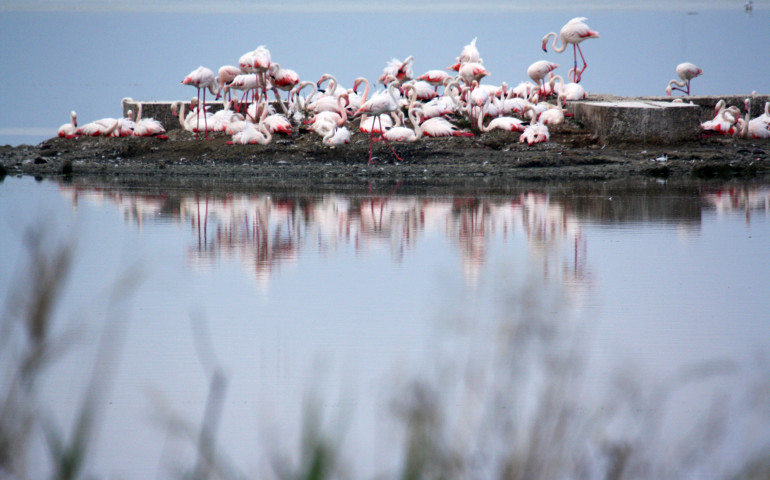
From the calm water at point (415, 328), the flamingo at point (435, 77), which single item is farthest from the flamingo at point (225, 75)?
the calm water at point (415, 328)

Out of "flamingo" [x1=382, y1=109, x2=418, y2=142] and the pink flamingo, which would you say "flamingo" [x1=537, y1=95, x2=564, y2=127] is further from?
the pink flamingo

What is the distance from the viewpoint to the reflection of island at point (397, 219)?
5.75 m

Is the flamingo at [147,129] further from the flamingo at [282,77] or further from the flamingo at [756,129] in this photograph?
the flamingo at [756,129]

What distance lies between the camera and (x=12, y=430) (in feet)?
5.52

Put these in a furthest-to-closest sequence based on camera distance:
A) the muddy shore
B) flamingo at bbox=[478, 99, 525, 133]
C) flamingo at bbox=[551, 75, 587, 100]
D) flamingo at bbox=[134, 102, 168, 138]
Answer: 1. flamingo at bbox=[551, 75, 587, 100]
2. flamingo at bbox=[134, 102, 168, 138]
3. flamingo at bbox=[478, 99, 525, 133]
4. the muddy shore

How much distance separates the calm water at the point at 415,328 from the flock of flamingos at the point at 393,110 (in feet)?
18.9

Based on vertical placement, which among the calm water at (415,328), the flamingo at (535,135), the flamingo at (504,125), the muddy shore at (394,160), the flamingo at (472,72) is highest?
the flamingo at (472,72)

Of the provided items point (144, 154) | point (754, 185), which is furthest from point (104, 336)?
point (144, 154)

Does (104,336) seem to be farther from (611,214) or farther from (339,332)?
(611,214)

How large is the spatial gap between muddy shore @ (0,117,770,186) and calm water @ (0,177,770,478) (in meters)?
3.28

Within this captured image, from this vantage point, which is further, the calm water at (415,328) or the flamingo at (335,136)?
the flamingo at (335,136)

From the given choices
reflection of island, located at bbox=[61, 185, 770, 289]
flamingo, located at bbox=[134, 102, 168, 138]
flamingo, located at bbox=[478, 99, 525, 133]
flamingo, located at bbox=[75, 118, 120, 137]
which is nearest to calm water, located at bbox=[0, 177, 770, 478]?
reflection of island, located at bbox=[61, 185, 770, 289]

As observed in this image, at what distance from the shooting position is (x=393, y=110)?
529 inches

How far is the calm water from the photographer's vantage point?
2.12 m
